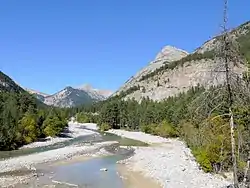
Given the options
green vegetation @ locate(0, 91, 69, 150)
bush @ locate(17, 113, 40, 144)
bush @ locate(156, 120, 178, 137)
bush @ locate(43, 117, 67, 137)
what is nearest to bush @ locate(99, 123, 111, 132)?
green vegetation @ locate(0, 91, 69, 150)

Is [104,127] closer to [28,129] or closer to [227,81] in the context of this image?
[28,129]

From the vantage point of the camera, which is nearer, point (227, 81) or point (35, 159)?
point (227, 81)

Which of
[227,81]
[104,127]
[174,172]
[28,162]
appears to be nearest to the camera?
[227,81]

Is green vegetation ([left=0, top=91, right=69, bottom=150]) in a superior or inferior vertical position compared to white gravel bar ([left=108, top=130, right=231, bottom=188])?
superior

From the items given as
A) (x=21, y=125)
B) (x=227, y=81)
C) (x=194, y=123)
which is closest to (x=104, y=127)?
(x=21, y=125)

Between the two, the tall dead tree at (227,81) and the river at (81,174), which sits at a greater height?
the tall dead tree at (227,81)

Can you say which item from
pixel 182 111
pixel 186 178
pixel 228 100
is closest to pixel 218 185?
pixel 186 178

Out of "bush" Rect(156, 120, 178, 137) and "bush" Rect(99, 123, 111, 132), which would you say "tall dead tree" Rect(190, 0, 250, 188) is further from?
"bush" Rect(99, 123, 111, 132)

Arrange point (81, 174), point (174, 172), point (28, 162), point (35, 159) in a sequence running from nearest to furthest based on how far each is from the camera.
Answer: point (174, 172) < point (81, 174) < point (28, 162) < point (35, 159)

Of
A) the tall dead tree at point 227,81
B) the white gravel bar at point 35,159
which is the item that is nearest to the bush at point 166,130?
the white gravel bar at point 35,159

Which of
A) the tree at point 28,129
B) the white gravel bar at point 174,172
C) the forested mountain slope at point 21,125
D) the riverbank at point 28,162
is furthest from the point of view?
the tree at point 28,129

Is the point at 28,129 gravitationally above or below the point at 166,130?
above

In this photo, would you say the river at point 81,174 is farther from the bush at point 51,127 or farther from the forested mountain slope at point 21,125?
the bush at point 51,127

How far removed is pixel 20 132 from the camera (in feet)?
303
